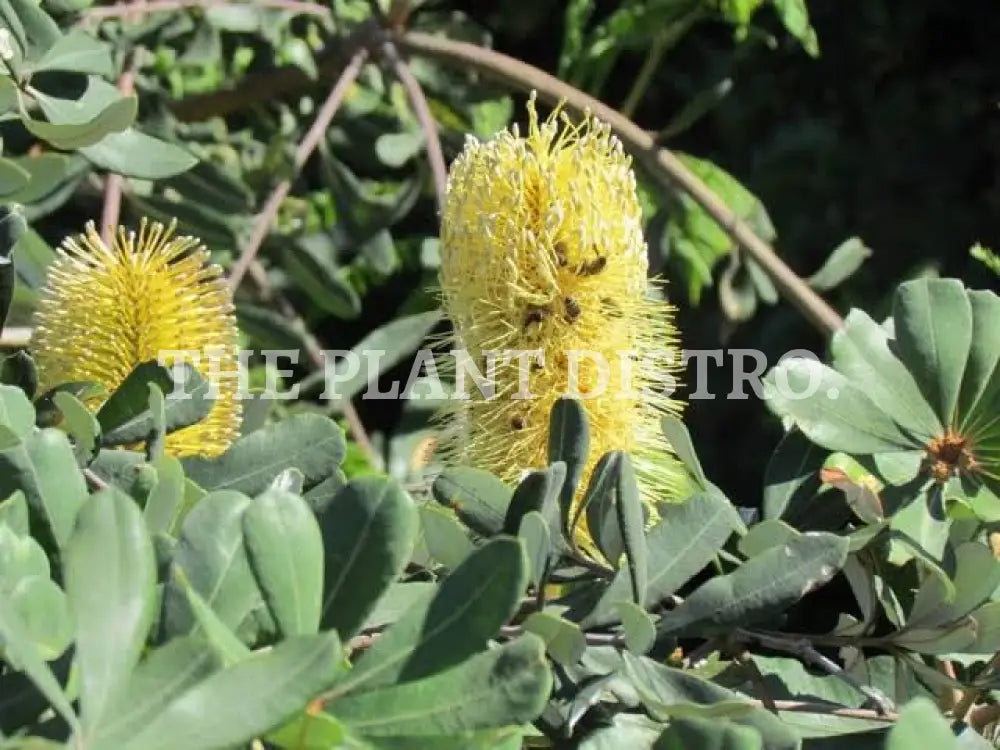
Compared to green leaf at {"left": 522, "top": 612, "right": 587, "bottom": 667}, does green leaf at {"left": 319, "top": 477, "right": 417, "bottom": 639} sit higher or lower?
higher

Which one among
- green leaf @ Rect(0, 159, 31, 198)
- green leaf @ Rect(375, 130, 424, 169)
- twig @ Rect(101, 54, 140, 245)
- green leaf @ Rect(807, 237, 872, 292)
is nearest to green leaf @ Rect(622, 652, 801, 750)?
green leaf @ Rect(0, 159, 31, 198)

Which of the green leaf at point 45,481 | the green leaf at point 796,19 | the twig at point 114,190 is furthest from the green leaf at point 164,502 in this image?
the green leaf at point 796,19

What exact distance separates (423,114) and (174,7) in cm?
22

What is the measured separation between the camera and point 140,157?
2.44 feet

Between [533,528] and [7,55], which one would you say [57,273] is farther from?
[533,528]

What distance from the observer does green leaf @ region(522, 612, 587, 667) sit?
407 millimetres

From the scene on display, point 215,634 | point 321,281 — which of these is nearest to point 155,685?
point 215,634

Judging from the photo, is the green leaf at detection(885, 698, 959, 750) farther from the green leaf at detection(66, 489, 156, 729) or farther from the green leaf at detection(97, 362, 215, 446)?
the green leaf at detection(97, 362, 215, 446)

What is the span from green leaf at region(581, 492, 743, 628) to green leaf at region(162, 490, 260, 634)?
12 centimetres

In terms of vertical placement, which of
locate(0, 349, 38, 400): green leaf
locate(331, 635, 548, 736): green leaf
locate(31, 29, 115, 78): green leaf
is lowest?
locate(331, 635, 548, 736): green leaf

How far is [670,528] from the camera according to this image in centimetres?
46

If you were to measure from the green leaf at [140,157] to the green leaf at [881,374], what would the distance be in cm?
36

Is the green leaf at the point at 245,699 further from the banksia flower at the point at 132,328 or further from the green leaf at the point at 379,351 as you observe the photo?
the green leaf at the point at 379,351

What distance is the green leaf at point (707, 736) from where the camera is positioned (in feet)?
1.20
